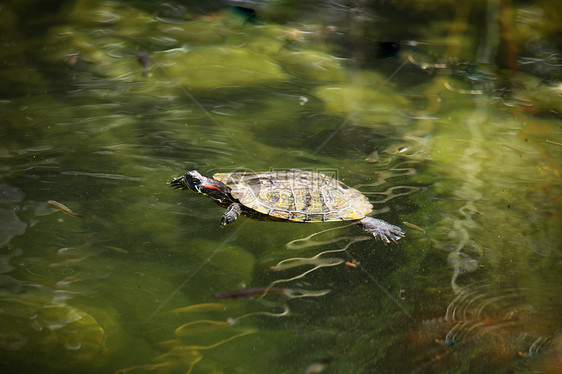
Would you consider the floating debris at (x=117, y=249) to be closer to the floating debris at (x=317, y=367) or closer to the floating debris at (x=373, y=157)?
the floating debris at (x=317, y=367)

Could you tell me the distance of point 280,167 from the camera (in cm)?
333

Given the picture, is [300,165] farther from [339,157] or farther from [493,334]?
[493,334]

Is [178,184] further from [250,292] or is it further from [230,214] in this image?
[250,292]

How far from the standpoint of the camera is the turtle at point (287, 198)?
110 inches

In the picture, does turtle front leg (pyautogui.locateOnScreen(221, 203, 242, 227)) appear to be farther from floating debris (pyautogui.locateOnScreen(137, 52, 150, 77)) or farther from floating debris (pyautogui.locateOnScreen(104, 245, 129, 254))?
floating debris (pyautogui.locateOnScreen(137, 52, 150, 77))

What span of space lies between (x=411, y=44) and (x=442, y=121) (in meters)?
1.65

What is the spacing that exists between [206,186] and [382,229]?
1137 mm

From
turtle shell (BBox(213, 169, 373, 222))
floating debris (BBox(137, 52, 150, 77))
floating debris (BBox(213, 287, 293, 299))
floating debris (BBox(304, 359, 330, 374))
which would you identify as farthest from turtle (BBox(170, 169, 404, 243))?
floating debris (BBox(137, 52, 150, 77))

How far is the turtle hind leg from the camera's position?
2727mm

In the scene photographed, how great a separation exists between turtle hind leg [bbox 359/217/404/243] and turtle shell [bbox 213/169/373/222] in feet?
0.19

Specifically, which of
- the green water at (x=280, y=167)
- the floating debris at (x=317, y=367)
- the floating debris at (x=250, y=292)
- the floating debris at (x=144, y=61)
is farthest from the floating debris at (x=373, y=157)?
the floating debris at (x=144, y=61)

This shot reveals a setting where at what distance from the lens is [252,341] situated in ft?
6.71

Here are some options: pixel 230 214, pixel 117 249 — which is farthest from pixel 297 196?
pixel 117 249

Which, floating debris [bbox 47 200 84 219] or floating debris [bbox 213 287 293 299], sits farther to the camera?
floating debris [bbox 47 200 84 219]
